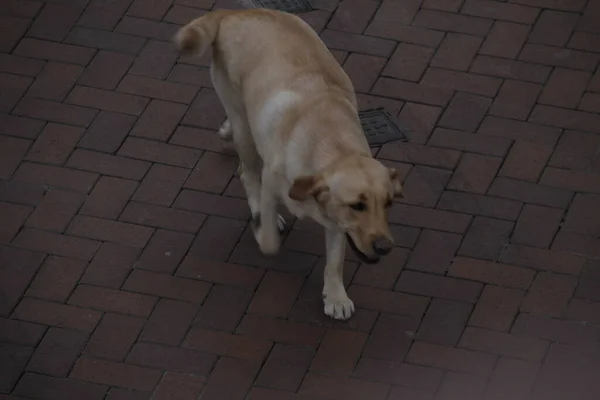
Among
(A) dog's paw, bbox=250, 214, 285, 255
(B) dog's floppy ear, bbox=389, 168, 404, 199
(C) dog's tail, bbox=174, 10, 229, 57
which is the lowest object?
(A) dog's paw, bbox=250, 214, 285, 255

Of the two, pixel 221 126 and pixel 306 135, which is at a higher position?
pixel 306 135

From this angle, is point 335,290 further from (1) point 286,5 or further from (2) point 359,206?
(1) point 286,5

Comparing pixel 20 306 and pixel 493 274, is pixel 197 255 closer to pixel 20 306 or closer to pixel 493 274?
pixel 20 306

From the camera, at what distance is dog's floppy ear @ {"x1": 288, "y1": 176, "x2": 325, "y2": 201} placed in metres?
5.32

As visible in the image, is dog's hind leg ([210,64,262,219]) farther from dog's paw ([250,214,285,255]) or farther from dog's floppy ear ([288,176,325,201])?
dog's floppy ear ([288,176,325,201])

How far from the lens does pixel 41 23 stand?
7.78 meters

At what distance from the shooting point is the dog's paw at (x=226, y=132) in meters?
6.87

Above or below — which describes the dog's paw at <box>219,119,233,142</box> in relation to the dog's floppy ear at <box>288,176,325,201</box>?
below

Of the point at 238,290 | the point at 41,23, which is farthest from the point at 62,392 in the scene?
the point at 41,23

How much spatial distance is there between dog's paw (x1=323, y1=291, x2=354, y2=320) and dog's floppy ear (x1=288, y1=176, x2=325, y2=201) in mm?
846

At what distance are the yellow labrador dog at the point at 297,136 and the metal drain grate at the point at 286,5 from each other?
1.60 metres

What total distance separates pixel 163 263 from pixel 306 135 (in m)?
1.22

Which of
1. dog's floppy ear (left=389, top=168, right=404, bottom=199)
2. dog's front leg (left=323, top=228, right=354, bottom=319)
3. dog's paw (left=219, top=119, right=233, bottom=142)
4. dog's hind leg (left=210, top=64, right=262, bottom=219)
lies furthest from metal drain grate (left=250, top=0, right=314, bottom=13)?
dog's floppy ear (left=389, top=168, right=404, bottom=199)

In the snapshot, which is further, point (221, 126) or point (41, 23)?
point (41, 23)
